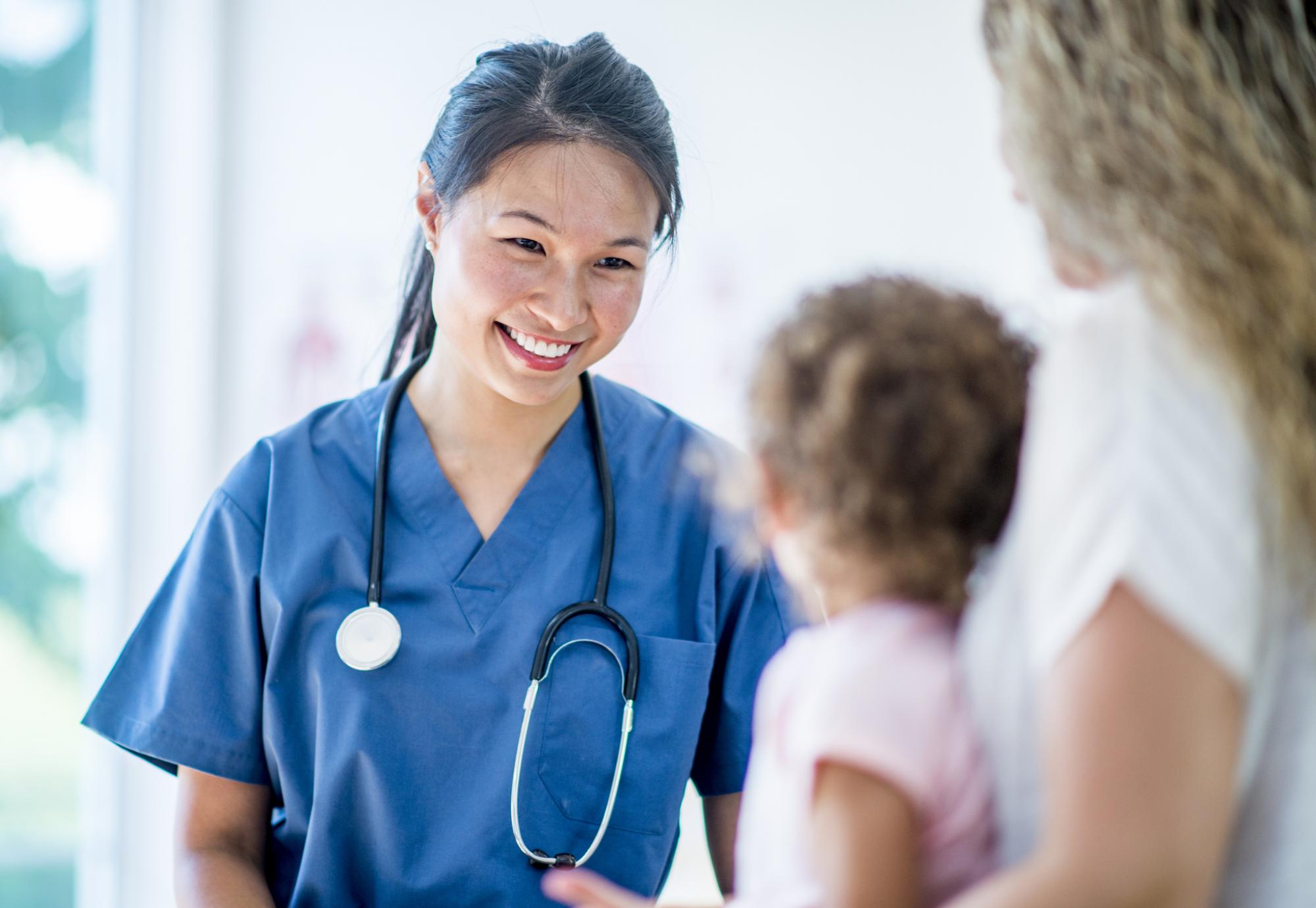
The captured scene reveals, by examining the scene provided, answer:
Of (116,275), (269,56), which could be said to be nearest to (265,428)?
(116,275)

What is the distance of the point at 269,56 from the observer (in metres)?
2.62

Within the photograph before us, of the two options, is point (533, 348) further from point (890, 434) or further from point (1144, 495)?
point (1144, 495)

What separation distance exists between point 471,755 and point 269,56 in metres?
1.93

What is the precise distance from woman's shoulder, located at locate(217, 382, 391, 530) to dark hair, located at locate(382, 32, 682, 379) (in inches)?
11.8

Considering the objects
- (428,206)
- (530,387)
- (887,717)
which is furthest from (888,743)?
(428,206)

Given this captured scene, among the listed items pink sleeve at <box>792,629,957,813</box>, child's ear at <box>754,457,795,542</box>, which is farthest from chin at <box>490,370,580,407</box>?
pink sleeve at <box>792,629,957,813</box>

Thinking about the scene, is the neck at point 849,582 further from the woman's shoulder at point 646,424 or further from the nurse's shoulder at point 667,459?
the woman's shoulder at point 646,424

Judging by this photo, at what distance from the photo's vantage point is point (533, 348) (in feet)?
4.50

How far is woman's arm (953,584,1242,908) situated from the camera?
1.92ft

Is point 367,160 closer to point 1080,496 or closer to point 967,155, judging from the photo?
point 967,155

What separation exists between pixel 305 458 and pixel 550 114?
0.49 m

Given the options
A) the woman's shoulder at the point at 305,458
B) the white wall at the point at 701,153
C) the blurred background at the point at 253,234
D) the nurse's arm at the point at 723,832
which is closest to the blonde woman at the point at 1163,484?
the nurse's arm at the point at 723,832

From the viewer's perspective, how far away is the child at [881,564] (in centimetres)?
67

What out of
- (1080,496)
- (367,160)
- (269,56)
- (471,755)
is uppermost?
(269,56)
